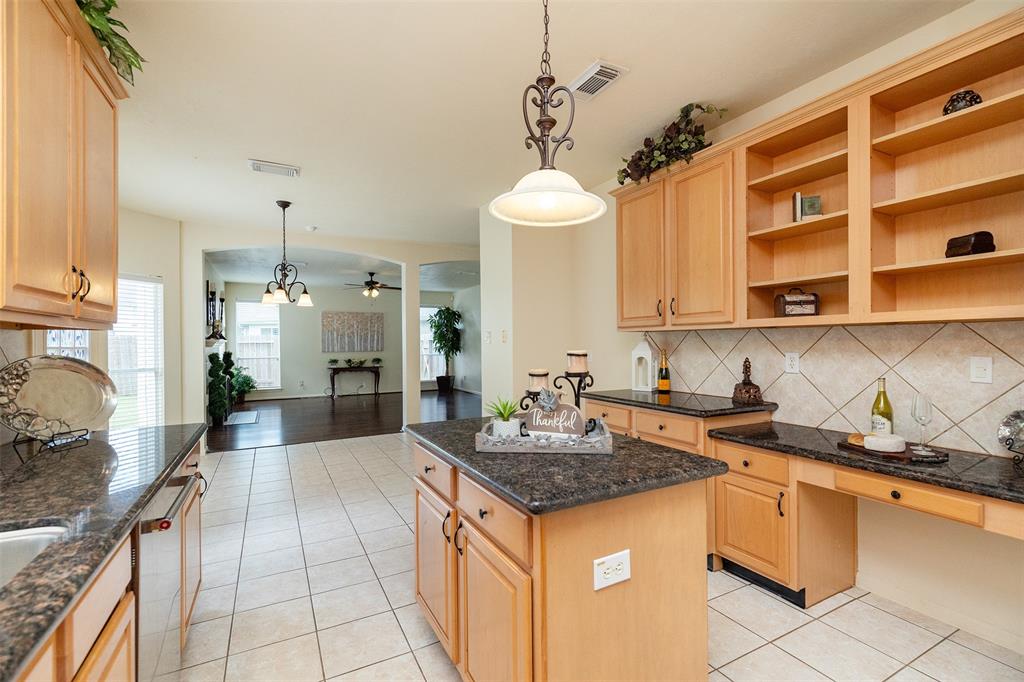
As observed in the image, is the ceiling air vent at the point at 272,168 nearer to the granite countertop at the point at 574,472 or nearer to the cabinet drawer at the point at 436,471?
the cabinet drawer at the point at 436,471

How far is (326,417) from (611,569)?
7.50 metres

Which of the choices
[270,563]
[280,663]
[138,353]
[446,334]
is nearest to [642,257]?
[280,663]

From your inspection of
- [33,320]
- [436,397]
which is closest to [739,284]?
[33,320]

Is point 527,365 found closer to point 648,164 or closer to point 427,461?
point 648,164

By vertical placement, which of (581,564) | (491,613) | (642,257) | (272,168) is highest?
(272,168)

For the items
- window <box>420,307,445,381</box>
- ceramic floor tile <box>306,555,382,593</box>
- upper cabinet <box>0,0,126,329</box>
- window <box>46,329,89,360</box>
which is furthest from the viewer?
window <box>420,307,445,381</box>

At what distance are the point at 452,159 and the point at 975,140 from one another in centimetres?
294

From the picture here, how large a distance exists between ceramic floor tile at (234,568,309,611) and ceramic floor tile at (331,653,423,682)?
2.55ft

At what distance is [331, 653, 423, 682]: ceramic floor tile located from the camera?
6.02 ft

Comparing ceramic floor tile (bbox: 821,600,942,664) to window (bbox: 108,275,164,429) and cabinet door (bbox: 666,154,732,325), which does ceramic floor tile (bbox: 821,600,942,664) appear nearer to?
cabinet door (bbox: 666,154,732,325)

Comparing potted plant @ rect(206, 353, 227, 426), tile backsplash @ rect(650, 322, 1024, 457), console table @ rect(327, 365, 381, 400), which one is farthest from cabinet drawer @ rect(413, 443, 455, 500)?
console table @ rect(327, 365, 381, 400)

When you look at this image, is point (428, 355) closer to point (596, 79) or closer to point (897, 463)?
point (596, 79)

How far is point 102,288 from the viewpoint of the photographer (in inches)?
72.7

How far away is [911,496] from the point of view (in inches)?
69.2
